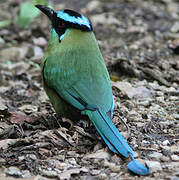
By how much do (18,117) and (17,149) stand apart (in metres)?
0.74

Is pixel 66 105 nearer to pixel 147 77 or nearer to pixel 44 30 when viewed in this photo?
pixel 147 77

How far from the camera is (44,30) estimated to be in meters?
7.38

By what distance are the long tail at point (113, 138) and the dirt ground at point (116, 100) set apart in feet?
0.20

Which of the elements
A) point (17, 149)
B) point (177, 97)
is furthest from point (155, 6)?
point (17, 149)

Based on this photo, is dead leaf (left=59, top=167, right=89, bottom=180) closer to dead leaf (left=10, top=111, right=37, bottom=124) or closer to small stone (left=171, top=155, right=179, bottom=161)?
small stone (left=171, top=155, right=179, bottom=161)

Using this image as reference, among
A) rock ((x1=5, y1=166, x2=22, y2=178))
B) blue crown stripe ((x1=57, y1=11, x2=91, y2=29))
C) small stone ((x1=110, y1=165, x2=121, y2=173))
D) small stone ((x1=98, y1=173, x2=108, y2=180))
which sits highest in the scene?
blue crown stripe ((x1=57, y1=11, x2=91, y2=29))

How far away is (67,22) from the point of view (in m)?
4.29

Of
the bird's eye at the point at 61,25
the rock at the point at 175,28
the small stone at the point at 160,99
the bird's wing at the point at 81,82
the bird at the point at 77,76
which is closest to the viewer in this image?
the bird at the point at 77,76


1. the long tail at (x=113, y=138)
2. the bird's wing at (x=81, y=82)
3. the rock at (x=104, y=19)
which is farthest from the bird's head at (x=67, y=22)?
the rock at (x=104, y=19)

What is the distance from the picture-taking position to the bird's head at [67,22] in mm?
4188

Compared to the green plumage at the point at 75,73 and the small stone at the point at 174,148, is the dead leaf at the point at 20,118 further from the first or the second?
the small stone at the point at 174,148

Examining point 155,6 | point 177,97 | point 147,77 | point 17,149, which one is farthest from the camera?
point 155,6

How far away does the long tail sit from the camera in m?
3.18

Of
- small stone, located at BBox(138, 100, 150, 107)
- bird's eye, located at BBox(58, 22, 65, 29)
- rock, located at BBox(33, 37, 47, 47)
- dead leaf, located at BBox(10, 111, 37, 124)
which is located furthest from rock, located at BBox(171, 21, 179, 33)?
dead leaf, located at BBox(10, 111, 37, 124)
